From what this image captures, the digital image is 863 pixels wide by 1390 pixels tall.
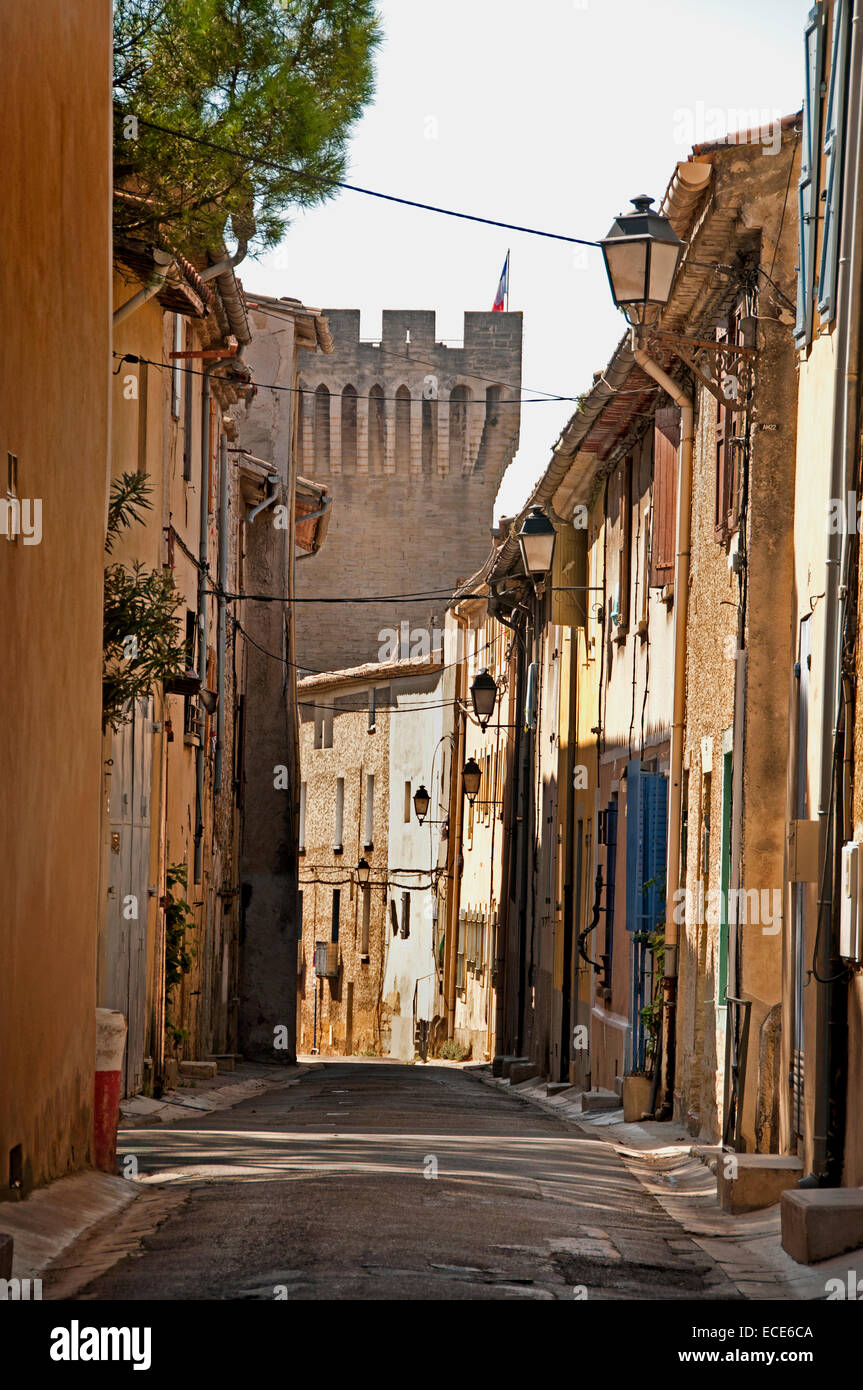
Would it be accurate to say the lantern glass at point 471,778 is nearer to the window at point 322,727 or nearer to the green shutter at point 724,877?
the green shutter at point 724,877

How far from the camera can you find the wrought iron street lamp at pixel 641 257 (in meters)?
11.3

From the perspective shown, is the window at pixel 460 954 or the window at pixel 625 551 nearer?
the window at pixel 625 551

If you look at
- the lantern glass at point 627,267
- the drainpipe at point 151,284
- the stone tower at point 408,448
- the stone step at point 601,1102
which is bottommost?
the stone step at point 601,1102

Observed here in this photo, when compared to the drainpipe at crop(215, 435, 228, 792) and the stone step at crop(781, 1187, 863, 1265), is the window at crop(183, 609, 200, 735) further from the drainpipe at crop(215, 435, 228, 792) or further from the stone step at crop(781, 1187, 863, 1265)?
the stone step at crop(781, 1187, 863, 1265)

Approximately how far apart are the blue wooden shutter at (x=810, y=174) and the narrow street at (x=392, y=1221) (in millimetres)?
4857

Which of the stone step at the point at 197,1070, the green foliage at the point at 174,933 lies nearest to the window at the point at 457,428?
the stone step at the point at 197,1070

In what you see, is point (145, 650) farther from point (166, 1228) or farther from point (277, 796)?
point (277, 796)

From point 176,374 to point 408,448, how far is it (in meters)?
35.3

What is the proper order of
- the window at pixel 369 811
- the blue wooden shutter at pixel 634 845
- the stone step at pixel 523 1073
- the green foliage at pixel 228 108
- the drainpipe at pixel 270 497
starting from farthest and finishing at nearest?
the window at pixel 369 811
the drainpipe at pixel 270 497
the stone step at pixel 523 1073
the blue wooden shutter at pixel 634 845
the green foliage at pixel 228 108

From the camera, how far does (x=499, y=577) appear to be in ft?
91.5

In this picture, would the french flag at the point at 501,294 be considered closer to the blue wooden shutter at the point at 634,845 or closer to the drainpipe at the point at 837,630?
the blue wooden shutter at the point at 634,845

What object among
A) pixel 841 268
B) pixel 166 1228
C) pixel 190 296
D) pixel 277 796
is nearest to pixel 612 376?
pixel 190 296

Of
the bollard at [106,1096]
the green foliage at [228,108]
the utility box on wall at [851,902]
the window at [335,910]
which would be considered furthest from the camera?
the window at [335,910]

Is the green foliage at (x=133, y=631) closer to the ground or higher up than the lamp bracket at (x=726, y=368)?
closer to the ground
